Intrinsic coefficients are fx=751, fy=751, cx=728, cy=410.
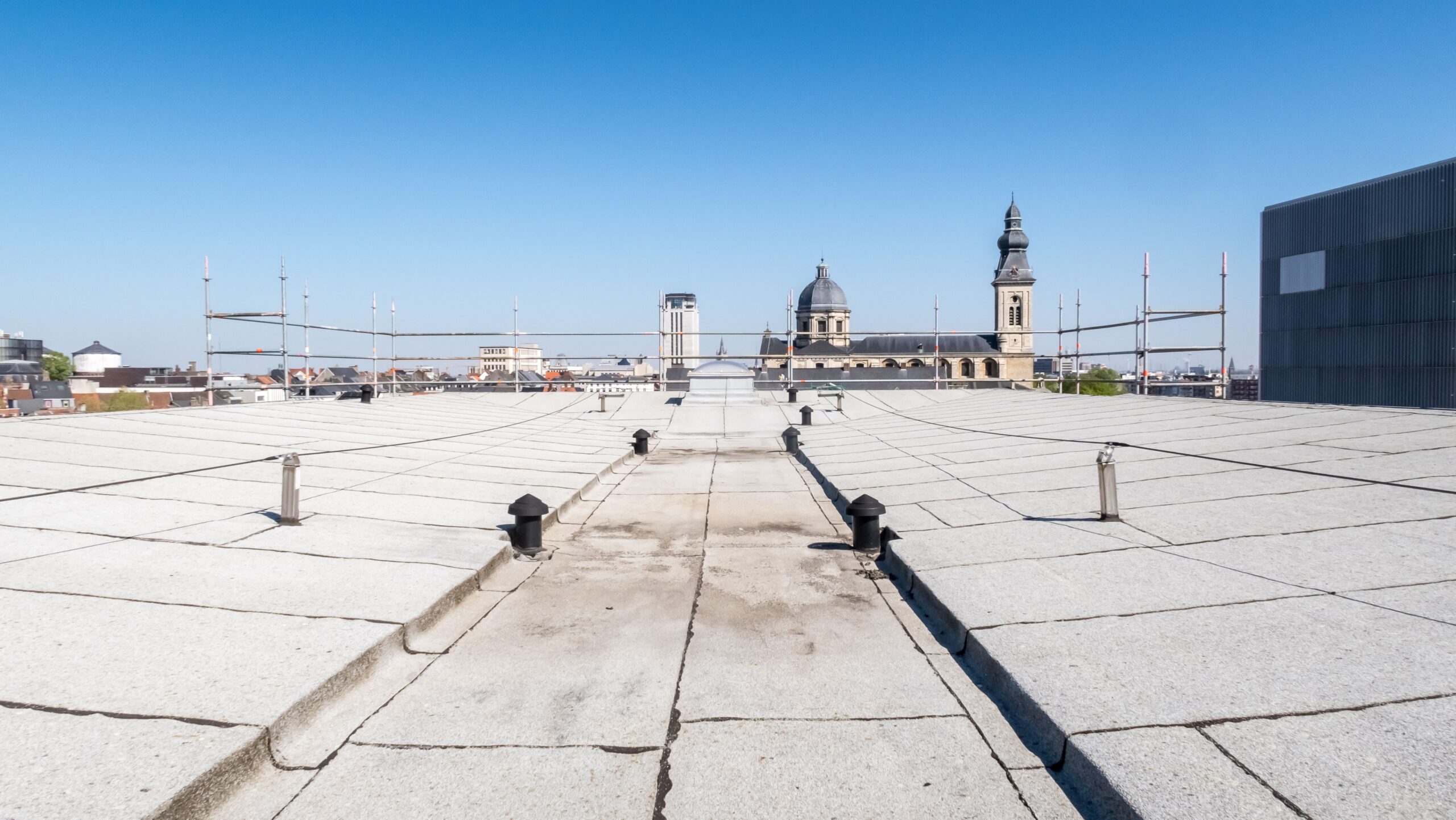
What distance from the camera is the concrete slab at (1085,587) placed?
3520mm

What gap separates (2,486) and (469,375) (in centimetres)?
1692

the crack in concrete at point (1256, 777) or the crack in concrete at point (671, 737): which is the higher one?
the crack in concrete at point (1256, 777)

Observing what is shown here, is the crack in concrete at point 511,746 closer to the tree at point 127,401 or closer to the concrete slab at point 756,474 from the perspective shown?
the concrete slab at point 756,474

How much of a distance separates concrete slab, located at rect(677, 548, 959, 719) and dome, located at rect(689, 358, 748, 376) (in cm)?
1306

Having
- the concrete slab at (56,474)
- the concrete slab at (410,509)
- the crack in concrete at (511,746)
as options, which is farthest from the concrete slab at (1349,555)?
the concrete slab at (56,474)

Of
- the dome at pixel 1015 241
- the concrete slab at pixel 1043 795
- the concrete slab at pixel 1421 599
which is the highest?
the dome at pixel 1015 241

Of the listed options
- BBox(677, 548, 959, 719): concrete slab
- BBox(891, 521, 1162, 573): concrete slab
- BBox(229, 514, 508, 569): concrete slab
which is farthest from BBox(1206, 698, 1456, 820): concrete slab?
BBox(229, 514, 508, 569): concrete slab

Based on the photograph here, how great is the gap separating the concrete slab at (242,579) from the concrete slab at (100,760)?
108 centimetres

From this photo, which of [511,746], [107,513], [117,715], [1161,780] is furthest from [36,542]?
[1161,780]

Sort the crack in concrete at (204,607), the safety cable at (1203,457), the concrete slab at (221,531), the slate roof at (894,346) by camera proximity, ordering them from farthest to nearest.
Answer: the slate roof at (894,346), the safety cable at (1203,457), the concrete slab at (221,531), the crack in concrete at (204,607)

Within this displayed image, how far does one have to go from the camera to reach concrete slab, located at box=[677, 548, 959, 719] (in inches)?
116

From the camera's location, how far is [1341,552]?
3.96 m

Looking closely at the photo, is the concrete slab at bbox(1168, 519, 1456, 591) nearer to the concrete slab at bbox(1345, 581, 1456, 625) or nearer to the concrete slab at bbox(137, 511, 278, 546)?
the concrete slab at bbox(1345, 581, 1456, 625)

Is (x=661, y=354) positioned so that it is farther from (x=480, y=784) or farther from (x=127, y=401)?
(x=127, y=401)
